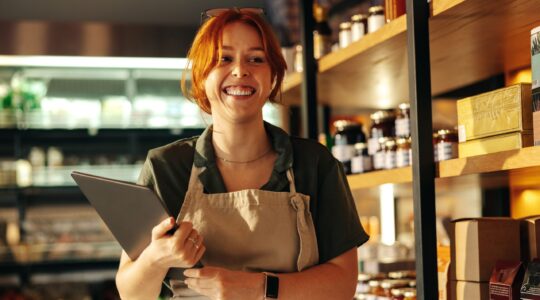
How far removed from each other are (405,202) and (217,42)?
200 centimetres

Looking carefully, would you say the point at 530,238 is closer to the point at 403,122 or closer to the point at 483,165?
the point at 483,165

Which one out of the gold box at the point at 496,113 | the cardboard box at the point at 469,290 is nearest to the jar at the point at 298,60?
the gold box at the point at 496,113

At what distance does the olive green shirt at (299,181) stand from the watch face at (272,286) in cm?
17

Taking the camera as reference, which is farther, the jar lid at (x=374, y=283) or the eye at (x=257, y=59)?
the jar lid at (x=374, y=283)

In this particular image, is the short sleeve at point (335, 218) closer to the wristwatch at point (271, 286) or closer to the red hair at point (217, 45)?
the wristwatch at point (271, 286)

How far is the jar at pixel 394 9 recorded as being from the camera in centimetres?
231

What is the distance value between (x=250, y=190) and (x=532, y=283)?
0.62m

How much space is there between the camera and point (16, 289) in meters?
4.71

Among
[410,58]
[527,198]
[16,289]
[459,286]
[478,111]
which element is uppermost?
[410,58]

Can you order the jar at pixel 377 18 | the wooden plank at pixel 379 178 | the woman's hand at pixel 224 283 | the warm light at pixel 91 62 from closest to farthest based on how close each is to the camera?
the woman's hand at pixel 224 283 → the wooden plank at pixel 379 178 → the jar at pixel 377 18 → the warm light at pixel 91 62

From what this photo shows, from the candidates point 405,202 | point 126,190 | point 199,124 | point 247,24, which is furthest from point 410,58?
point 199,124

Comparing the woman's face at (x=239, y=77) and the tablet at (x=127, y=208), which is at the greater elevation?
the woman's face at (x=239, y=77)

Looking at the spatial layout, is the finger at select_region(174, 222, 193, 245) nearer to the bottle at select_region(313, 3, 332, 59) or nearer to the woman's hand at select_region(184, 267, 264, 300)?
the woman's hand at select_region(184, 267, 264, 300)

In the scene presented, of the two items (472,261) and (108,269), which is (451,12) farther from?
(108,269)
